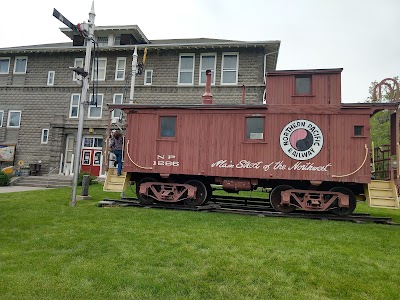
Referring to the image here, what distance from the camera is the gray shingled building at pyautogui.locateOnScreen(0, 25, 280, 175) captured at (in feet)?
71.1

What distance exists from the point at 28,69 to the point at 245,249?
26058 mm

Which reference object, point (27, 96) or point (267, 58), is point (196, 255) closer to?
point (267, 58)

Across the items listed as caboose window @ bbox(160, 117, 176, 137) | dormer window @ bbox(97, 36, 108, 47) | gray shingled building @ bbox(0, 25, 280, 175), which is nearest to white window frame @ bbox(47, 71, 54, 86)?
gray shingled building @ bbox(0, 25, 280, 175)

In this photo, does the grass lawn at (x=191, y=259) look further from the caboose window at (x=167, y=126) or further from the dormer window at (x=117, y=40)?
the dormer window at (x=117, y=40)

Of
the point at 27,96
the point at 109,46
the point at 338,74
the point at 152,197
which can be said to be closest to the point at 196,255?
the point at 152,197

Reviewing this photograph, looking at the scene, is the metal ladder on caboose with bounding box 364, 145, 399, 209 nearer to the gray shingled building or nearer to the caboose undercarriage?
the caboose undercarriage

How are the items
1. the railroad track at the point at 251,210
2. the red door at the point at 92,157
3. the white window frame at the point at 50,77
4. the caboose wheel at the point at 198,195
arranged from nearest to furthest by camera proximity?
the railroad track at the point at 251,210
the caboose wheel at the point at 198,195
the red door at the point at 92,157
the white window frame at the point at 50,77

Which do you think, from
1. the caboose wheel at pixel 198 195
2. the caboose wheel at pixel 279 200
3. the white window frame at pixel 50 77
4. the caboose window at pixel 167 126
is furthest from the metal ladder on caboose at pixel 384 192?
the white window frame at pixel 50 77

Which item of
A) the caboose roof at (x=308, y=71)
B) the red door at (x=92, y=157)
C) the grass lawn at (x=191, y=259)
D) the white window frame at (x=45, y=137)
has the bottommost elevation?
the grass lawn at (x=191, y=259)

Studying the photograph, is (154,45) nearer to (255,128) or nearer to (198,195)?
(255,128)

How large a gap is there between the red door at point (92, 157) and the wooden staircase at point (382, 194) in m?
18.8

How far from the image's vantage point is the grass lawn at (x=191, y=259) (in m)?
4.09

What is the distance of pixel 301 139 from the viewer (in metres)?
10.0

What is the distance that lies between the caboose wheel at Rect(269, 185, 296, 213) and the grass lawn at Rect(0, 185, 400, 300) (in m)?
1.80
